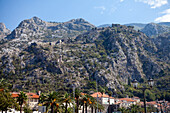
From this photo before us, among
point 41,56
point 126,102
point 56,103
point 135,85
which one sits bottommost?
point 126,102

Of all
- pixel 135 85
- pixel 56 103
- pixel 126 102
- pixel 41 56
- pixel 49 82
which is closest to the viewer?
pixel 135 85

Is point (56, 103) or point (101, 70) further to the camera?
point (101, 70)

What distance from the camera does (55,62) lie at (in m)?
188

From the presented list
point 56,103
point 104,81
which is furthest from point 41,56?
point 56,103

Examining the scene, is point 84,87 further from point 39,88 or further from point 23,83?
point 23,83

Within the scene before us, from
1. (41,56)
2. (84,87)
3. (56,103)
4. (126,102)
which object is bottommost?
(126,102)

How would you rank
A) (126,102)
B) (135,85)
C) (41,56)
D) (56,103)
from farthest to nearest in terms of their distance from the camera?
(41,56)
(126,102)
(56,103)
(135,85)

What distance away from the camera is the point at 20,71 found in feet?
602

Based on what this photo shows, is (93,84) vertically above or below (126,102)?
above

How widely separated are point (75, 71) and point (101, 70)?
96.1 ft

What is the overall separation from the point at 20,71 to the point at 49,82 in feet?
126

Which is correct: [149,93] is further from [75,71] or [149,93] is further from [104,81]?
[75,71]

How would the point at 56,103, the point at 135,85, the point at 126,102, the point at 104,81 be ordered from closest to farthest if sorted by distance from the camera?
the point at 135,85
the point at 56,103
the point at 126,102
the point at 104,81

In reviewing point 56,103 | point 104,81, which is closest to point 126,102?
point 104,81
